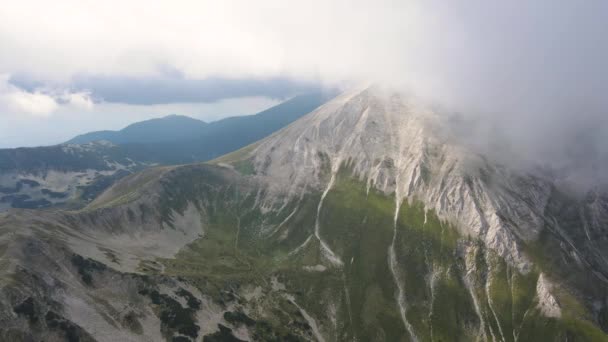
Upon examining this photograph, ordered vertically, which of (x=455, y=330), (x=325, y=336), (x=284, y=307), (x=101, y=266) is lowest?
(x=455, y=330)

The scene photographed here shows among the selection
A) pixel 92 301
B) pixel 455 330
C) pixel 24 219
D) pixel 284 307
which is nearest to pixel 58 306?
pixel 92 301

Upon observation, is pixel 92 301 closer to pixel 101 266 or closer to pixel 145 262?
pixel 101 266

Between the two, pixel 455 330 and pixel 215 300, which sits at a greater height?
pixel 215 300

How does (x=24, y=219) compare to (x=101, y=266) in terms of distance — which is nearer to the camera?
(x=101, y=266)

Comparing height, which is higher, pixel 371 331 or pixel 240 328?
pixel 240 328

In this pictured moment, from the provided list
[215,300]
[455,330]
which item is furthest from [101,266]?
[455,330]

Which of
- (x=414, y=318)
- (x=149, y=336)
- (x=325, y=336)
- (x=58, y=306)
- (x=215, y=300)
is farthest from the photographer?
(x=414, y=318)

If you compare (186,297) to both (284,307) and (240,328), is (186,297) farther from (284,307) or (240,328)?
(284,307)

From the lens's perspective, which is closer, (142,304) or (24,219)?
(142,304)

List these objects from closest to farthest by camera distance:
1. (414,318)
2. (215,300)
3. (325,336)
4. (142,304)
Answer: (142,304) < (215,300) < (325,336) < (414,318)
